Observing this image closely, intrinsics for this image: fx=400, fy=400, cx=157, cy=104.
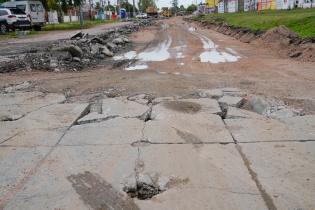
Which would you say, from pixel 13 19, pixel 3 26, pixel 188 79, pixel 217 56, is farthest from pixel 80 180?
pixel 3 26

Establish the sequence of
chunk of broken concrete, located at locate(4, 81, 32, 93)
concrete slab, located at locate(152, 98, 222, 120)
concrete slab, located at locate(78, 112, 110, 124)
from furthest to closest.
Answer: chunk of broken concrete, located at locate(4, 81, 32, 93), concrete slab, located at locate(152, 98, 222, 120), concrete slab, located at locate(78, 112, 110, 124)

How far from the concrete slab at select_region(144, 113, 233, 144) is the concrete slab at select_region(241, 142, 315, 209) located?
0.52 meters

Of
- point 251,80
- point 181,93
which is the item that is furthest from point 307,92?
point 181,93

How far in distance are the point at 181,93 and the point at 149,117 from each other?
1.68 m

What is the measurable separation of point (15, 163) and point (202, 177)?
7.01 feet

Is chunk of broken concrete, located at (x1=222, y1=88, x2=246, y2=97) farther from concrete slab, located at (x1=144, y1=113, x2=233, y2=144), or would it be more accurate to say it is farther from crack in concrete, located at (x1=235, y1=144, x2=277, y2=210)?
crack in concrete, located at (x1=235, y1=144, x2=277, y2=210)

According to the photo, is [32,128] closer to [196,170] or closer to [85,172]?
[85,172]

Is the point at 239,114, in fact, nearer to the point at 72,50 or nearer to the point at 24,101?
the point at 24,101

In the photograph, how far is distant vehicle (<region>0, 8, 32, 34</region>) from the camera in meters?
28.0

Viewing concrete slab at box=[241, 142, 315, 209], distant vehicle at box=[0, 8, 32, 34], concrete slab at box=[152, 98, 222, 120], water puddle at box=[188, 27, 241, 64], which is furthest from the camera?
distant vehicle at box=[0, 8, 32, 34]

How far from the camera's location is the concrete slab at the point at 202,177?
3523 mm

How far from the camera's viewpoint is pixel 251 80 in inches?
352

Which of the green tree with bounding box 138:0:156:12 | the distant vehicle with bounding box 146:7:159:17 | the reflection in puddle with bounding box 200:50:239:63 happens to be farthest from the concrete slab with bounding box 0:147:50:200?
the green tree with bounding box 138:0:156:12

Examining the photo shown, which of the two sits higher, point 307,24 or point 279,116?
point 307,24
